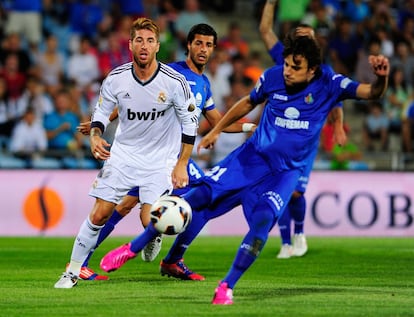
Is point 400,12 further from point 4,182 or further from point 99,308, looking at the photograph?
point 99,308

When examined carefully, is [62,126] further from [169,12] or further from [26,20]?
[169,12]

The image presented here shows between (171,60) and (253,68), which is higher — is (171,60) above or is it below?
above

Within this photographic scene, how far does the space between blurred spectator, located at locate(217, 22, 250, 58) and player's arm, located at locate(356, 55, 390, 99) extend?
1340 centimetres

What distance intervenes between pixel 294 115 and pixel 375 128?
12245 mm

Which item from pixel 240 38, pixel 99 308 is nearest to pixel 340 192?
pixel 240 38

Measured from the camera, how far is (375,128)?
21.4 m

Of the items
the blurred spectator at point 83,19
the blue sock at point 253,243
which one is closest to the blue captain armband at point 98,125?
the blue sock at point 253,243

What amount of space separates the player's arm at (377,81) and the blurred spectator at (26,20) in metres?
13.3

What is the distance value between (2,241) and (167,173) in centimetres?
691

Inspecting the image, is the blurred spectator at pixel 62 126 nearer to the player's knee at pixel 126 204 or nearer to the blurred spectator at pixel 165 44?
the blurred spectator at pixel 165 44

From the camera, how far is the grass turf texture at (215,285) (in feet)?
27.7

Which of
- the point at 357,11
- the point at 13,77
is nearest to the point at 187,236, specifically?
the point at 13,77

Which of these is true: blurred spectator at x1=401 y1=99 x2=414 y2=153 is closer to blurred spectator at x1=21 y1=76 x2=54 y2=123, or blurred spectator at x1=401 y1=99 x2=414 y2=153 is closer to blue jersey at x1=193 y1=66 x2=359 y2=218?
blurred spectator at x1=21 y1=76 x2=54 y2=123

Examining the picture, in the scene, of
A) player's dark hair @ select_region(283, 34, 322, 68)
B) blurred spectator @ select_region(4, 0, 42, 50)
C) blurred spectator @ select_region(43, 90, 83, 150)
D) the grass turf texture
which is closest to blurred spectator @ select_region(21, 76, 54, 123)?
blurred spectator @ select_region(43, 90, 83, 150)
